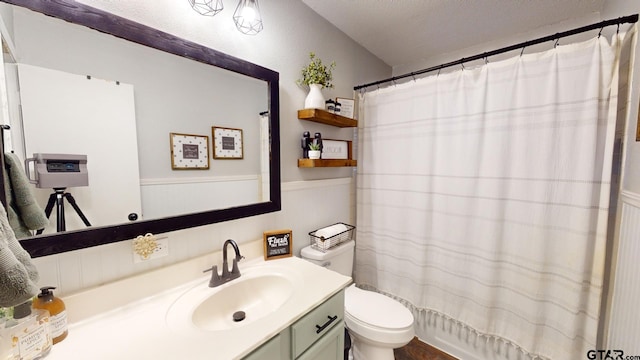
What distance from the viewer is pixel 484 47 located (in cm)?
195

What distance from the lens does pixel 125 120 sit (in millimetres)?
885

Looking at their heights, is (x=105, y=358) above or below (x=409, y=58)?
below

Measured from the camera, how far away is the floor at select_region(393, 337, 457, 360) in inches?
66.1

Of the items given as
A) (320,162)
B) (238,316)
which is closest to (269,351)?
(238,316)

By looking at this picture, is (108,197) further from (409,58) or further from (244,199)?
(409,58)

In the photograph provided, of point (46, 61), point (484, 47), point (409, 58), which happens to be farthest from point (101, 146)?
point (484, 47)

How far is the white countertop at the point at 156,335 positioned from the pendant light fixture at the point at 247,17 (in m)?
1.27

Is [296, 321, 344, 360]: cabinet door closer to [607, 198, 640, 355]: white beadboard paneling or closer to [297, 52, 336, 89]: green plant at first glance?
[607, 198, 640, 355]: white beadboard paneling

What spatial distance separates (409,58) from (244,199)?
198cm

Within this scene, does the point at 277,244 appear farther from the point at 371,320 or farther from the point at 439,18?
the point at 439,18

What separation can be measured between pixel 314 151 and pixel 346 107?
1.77 ft

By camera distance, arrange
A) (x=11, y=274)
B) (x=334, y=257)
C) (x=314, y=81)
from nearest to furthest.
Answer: (x=11, y=274) < (x=314, y=81) < (x=334, y=257)

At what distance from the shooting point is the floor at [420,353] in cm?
168

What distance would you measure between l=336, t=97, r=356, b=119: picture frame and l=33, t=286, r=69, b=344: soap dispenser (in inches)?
65.0
